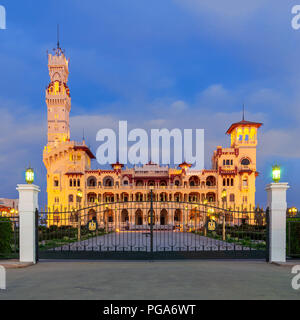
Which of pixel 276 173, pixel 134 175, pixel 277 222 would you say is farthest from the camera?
pixel 134 175

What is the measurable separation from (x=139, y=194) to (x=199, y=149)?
14546mm

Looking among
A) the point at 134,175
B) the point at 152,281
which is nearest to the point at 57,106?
the point at 134,175

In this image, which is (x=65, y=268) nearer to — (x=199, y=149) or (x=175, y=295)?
(x=175, y=295)

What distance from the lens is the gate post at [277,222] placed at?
9.47 meters

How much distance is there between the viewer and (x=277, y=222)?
9555 millimetres

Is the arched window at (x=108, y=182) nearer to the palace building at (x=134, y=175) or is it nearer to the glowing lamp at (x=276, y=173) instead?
the palace building at (x=134, y=175)

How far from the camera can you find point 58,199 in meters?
53.2

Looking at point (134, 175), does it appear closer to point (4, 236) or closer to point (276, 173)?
point (4, 236)

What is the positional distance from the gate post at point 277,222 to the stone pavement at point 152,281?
0.62 m

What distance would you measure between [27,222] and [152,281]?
5.07 m

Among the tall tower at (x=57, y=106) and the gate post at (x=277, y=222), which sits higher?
the tall tower at (x=57, y=106)

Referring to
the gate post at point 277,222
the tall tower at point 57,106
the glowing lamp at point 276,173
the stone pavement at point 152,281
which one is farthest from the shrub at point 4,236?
the tall tower at point 57,106

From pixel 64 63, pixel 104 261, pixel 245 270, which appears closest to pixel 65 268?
pixel 104 261

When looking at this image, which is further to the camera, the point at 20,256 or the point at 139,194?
the point at 139,194
